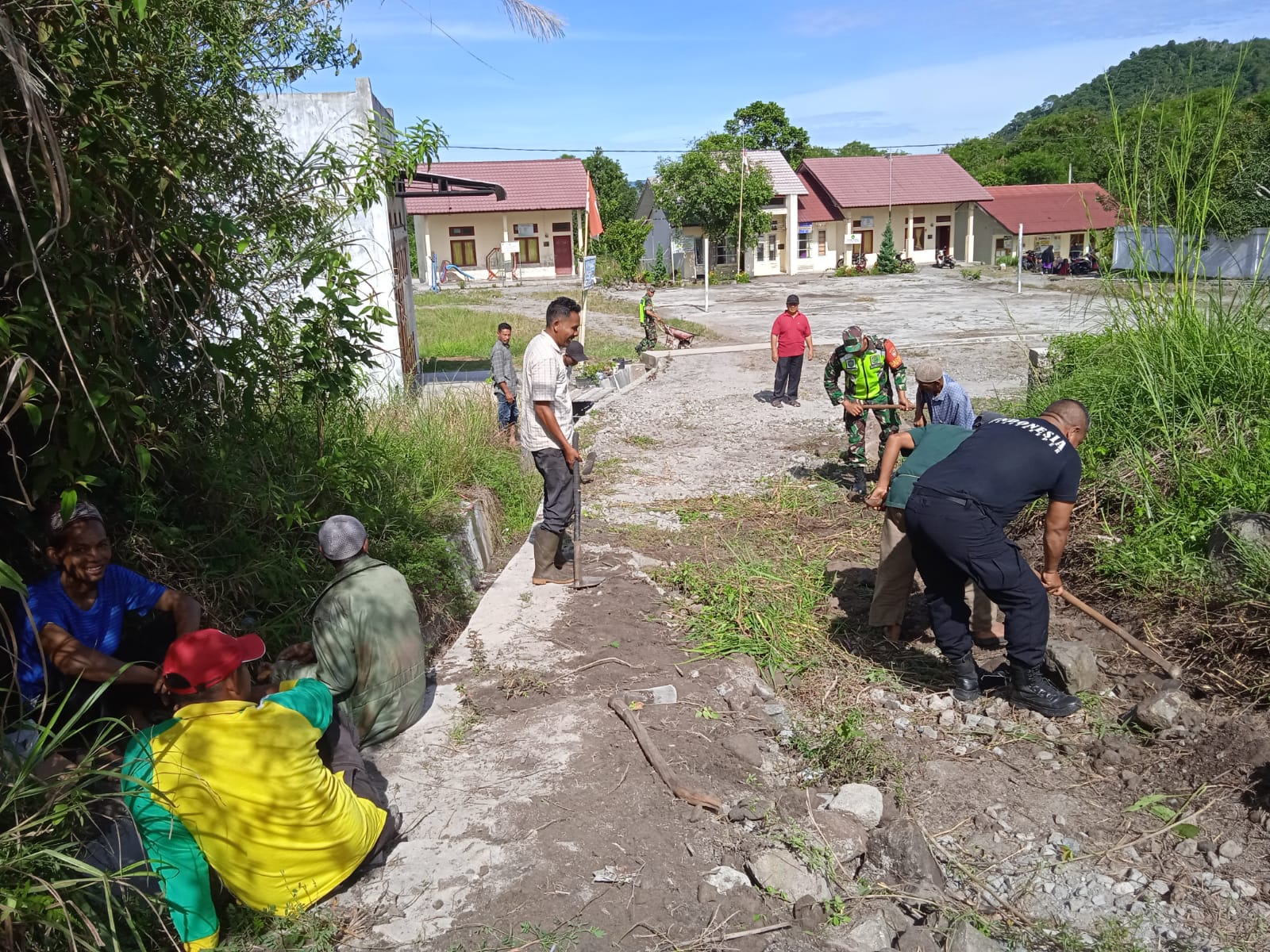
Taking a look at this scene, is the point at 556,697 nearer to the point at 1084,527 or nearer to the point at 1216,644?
the point at 1216,644

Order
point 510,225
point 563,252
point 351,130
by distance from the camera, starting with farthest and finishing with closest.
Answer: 1. point 563,252
2. point 510,225
3. point 351,130

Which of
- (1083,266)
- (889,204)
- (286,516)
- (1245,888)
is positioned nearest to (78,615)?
(286,516)

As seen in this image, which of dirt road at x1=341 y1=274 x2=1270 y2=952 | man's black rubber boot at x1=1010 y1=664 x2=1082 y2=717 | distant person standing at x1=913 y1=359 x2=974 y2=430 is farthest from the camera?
distant person standing at x1=913 y1=359 x2=974 y2=430

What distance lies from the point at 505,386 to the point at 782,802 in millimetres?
7530

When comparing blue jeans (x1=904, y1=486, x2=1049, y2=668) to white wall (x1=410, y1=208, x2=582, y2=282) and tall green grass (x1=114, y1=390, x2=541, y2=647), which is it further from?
white wall (x1=410, y1=208, x2=582, y2=282)

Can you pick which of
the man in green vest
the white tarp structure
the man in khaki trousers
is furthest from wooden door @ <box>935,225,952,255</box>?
the man in green vest

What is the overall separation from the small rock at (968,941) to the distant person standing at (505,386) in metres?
8.08

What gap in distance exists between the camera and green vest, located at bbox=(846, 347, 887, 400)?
8.73 m

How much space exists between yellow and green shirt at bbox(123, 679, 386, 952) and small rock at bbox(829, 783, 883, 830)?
1.94m

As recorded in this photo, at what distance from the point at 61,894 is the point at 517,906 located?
4.40ft

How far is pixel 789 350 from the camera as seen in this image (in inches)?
526

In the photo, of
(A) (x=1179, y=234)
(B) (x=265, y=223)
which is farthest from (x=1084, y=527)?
(B) (x=265, y=223)

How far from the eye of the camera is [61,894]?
8.89ft

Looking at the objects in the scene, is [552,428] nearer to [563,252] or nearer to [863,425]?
[863,425]
